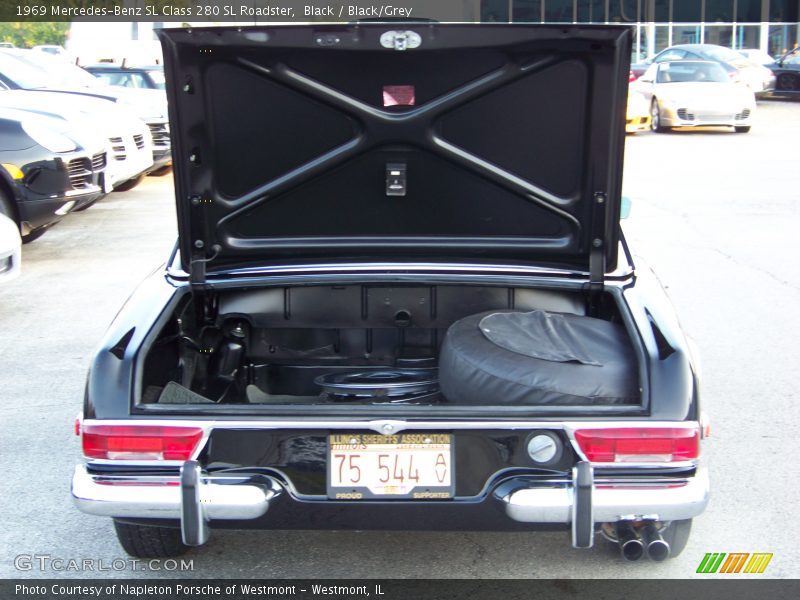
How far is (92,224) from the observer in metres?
11.0

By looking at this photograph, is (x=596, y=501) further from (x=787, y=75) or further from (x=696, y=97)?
(x=787, y=75)

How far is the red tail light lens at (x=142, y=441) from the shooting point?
2.90m

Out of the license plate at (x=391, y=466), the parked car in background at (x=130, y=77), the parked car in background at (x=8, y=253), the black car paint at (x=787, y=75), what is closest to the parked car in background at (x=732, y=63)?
the black car paint at (x=787, y=75)

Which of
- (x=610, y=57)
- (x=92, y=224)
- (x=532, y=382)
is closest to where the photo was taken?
(x=532, y=382)

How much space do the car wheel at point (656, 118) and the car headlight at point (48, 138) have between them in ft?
45.0

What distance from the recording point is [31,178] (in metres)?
8.62

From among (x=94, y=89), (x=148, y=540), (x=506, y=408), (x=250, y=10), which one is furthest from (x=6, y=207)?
(x=250, y=10)

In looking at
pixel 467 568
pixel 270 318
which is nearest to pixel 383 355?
pixel 270 318

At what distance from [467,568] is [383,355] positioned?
100 centimetres

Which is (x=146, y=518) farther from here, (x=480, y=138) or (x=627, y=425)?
(x=480, y=138)

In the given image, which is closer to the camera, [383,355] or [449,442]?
[449,442]

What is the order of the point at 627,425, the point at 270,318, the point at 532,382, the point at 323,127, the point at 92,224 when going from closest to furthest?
1. the point at 627,425
2. the point at 532,382
3. the point at 323,127
4. the point at 270,318
5. the point at 92,224

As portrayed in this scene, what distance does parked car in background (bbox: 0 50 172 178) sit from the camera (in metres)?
12.3

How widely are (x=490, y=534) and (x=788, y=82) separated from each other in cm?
2813
